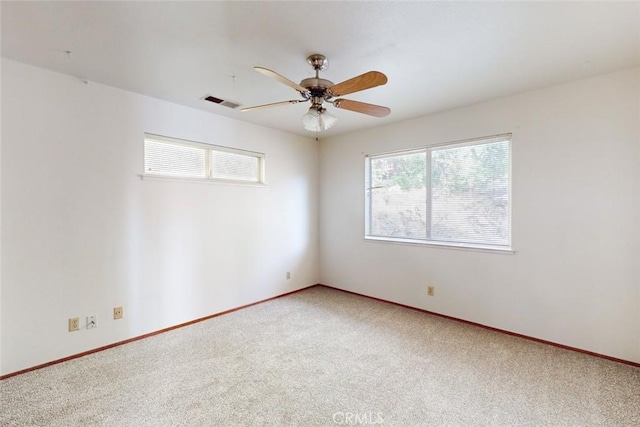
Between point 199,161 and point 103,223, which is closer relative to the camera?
point 103,223

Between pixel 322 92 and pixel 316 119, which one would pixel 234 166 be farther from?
pixel 322 92

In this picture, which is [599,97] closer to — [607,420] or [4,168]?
[607,420]

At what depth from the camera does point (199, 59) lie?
7.29 ft

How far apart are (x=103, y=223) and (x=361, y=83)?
2.55 metres

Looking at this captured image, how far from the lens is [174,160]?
320cm

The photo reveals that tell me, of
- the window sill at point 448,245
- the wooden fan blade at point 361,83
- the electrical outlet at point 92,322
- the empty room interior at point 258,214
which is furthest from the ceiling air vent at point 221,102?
the window sill at point 448,245

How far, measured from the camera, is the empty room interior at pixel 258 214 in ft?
6.05

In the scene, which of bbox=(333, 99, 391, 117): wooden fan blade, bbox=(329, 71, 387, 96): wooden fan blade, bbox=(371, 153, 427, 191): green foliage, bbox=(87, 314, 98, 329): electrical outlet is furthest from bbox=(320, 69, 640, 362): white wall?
bbox=(87, 314, 98, 329): electrical outlet

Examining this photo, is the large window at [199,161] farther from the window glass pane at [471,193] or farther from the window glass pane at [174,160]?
the window glass pane at [471,193]

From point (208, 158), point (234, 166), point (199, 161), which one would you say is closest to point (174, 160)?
point (199, 161)

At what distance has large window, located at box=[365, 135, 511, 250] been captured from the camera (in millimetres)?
3096

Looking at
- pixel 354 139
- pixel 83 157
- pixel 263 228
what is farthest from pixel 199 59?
pixel 354 139

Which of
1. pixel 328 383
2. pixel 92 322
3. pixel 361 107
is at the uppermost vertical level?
pixel 361 107

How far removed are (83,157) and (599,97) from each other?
4.48 meters
